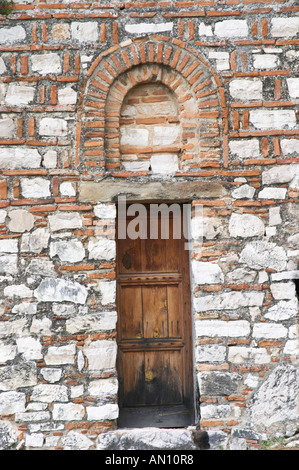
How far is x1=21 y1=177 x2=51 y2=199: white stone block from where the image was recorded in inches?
156

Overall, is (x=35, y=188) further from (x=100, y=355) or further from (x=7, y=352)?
(x=100, y=355)

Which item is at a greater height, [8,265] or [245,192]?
[245,192]

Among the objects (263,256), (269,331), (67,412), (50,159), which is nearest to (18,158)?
(50,159)

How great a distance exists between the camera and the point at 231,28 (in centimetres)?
409

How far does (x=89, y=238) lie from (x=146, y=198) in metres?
0.62

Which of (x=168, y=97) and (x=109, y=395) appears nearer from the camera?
(x=109, y=395)

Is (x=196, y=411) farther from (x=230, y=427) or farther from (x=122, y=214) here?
(x=122, y=214)

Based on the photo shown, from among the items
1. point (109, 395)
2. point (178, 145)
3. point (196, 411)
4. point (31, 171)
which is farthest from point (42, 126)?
point (196, 411)

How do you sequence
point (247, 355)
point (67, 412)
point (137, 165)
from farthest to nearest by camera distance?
point (137, 165)
point (247, 355)
point (67, 412)

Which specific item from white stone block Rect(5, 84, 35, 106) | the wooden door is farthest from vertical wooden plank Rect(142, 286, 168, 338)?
white stone block Rect(5, 84, 35, 106)

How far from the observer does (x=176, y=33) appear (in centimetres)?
406

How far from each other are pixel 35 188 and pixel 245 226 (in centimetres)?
188

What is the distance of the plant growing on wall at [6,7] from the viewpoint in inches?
157

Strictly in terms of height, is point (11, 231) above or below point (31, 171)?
below
